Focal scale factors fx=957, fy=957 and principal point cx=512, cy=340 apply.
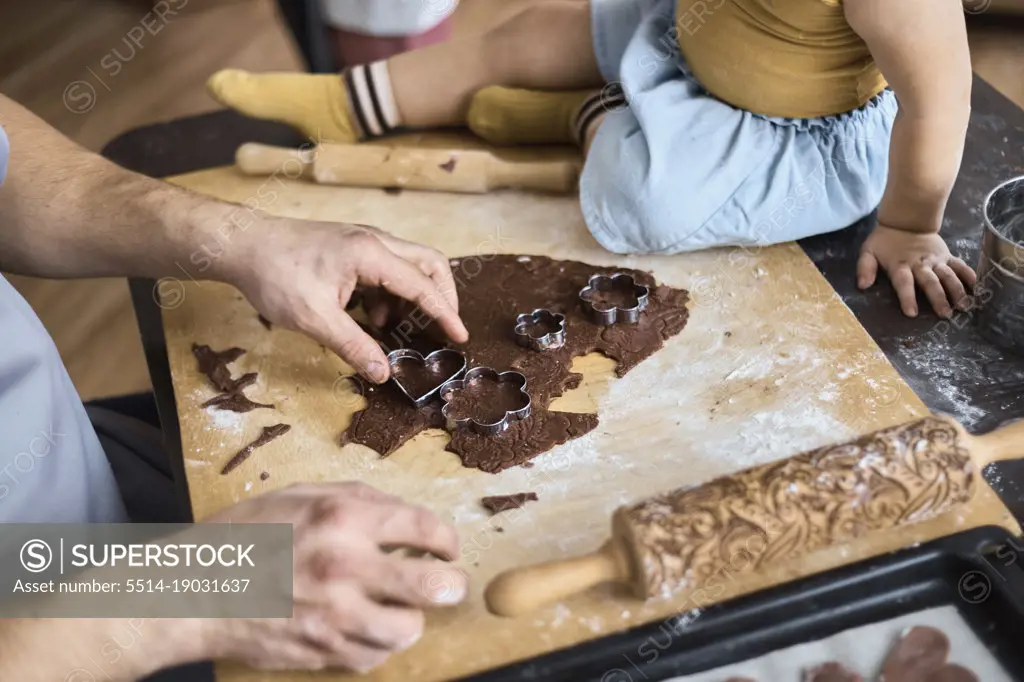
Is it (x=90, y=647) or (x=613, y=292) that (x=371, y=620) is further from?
(x=613, y=292)

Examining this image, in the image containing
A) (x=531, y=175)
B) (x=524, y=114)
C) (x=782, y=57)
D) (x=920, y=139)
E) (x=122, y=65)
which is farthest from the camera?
(x=122, y=65)

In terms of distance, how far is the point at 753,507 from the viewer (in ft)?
2.61

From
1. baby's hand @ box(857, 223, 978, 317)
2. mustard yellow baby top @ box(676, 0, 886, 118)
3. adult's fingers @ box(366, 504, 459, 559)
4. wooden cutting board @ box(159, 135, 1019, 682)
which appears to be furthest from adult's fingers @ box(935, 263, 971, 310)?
adult's fingers @ box(366, 504, 459, 559)

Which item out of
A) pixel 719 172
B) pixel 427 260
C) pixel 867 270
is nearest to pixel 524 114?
pixel 719 172

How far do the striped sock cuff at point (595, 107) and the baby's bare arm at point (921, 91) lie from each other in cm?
41

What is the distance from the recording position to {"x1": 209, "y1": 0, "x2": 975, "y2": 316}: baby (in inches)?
45.6

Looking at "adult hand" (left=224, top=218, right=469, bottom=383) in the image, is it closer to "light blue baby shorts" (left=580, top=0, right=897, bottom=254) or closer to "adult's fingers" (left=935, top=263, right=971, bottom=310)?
"light blue baby shorts" (left=580, top=0, right=897, bottom=254)

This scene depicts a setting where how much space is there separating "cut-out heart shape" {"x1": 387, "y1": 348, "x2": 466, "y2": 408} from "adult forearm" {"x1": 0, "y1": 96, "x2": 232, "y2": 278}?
0.26m

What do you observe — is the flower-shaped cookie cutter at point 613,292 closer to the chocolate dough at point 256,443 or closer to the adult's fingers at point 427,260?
the adult's fingers at point 427,260

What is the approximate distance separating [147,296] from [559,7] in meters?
0.81

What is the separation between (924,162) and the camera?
46.4 inches

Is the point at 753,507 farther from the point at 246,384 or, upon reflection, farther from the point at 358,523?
the point at 246,384

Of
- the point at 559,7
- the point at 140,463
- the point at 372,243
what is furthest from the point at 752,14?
the point at 140,463

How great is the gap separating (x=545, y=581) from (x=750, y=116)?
0.82 meters
